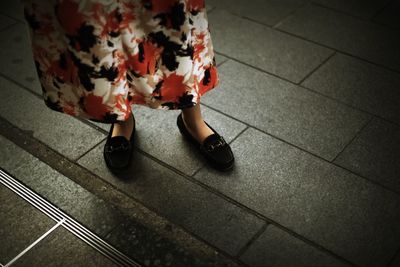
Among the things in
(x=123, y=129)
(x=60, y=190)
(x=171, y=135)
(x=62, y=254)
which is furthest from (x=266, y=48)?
(x=62, y=254)

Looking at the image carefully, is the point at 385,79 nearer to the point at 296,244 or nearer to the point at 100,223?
the point at 296,244

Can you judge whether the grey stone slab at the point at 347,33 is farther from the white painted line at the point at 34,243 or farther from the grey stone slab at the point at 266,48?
the white painted line at the point at 34,243

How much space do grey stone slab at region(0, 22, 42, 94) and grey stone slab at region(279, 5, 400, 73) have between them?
1.61 meters

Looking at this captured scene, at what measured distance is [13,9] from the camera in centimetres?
328

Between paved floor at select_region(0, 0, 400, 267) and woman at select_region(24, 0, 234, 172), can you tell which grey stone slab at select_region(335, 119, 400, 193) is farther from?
woman at select_region(24, 0, 234, 172)

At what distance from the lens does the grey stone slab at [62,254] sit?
179 cm

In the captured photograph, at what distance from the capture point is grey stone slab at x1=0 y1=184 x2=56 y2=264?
185 cm

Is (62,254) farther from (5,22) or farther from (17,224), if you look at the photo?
(5,22)

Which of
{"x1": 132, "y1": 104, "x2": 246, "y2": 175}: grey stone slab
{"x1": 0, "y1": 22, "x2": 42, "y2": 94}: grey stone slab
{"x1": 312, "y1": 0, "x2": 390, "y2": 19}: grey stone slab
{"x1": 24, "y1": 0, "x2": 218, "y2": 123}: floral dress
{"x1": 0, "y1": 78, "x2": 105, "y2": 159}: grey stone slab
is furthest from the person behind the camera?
{"x1": 312, "y1": 0, "x2": 390, "y2": 19}: grey stone slab

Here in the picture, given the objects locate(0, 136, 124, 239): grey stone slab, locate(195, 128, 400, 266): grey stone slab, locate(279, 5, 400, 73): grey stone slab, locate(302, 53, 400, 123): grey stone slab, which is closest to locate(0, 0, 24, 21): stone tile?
locate(0, 136, 124, 239): grey stone slab

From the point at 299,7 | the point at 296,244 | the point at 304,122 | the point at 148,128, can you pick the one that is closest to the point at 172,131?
the point at 148,128

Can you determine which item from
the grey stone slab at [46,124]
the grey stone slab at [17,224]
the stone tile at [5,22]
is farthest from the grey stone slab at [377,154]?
the stone tile at [5,22]

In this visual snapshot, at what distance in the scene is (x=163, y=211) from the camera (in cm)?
198

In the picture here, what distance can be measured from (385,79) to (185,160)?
127 centimetres
